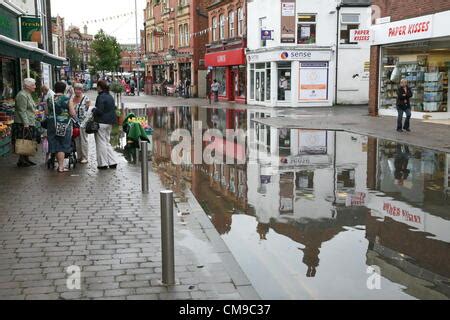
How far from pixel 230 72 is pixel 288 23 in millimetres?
9626

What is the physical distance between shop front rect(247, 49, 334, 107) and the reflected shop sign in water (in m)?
16.7

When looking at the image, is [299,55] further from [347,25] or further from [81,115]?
[81,115]

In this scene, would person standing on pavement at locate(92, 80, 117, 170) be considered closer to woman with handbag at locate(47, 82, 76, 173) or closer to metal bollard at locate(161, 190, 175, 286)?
woman with handbag at locate(47, 82, 76, 173)

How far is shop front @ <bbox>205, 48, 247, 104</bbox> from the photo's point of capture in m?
38.1

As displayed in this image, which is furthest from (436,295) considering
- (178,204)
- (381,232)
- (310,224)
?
(178,204)

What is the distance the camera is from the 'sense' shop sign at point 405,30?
2023cm

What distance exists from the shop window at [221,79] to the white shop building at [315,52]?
9297mm

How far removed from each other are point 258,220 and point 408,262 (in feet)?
7.64

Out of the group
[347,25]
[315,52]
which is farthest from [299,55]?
[347,25]

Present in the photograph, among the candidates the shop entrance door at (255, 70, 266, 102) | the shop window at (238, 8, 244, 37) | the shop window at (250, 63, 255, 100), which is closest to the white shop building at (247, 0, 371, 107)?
the shop entrance door at (255, 70, 266, 102)

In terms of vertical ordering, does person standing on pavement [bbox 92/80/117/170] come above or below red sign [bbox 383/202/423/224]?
above

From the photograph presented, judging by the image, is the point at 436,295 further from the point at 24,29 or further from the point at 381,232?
the point at 24,29

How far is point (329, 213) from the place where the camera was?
7684mm
